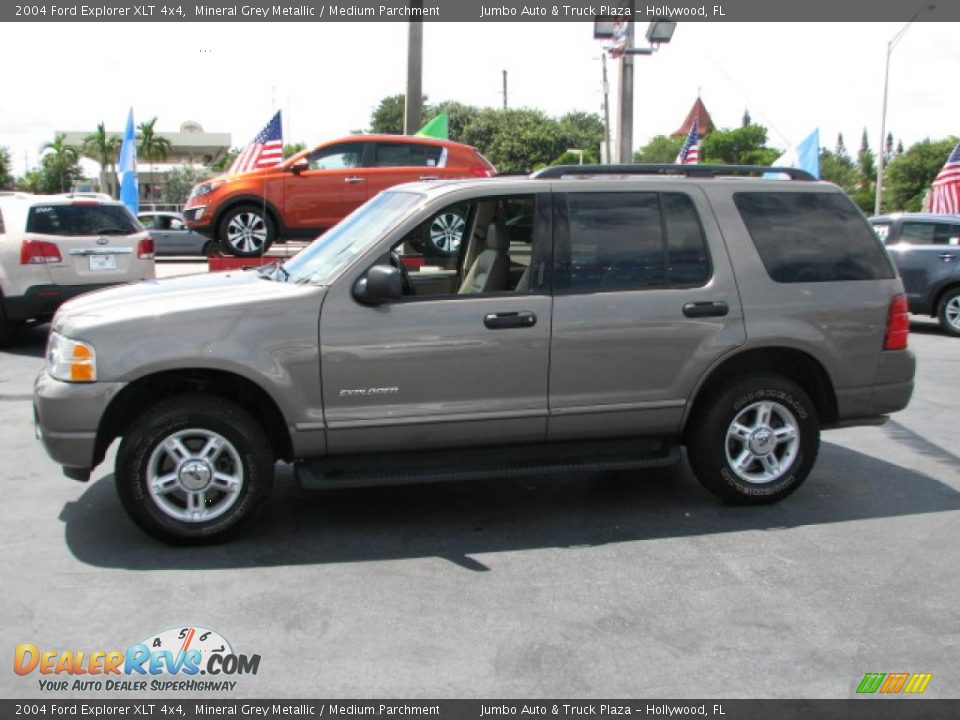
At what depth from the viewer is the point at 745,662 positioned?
3.61 m

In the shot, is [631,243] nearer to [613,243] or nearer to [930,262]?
[613,243]

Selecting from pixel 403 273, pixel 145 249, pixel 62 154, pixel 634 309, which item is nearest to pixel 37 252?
pixel 145 249

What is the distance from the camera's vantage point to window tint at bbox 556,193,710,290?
16.7 feet

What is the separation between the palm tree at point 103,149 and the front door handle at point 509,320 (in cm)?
7014

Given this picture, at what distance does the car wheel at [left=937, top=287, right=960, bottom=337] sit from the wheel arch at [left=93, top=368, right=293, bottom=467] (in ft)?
36.7

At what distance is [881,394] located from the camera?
5520 mm

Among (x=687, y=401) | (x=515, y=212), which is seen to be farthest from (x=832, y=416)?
(x=515, y=212)

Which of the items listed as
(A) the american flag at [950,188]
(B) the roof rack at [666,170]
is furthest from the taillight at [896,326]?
(A) the american flag at [950,188]
